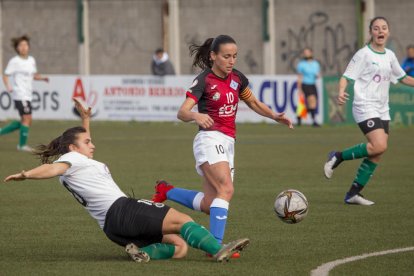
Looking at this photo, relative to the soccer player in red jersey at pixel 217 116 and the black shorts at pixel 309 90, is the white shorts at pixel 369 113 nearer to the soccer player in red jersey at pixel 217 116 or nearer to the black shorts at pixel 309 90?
the soccer player in red jersey at pixel 217 116

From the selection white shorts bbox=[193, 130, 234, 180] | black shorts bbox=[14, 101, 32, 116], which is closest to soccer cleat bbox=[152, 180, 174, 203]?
white shorts bbox=[193, 130, 234, 180]

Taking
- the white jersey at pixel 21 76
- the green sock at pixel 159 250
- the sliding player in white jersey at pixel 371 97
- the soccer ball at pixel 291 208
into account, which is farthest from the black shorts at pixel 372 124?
the white jersey at pixel 21 76

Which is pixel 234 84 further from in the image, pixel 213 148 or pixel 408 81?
pixel 408 81

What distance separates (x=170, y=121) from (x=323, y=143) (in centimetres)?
848

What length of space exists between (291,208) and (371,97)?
3.47 meters

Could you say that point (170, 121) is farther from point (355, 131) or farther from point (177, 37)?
point (177, 37)

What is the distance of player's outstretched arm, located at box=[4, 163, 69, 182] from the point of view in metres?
8.98

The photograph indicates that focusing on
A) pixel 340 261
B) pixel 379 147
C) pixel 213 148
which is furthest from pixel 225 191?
pixel 379 147

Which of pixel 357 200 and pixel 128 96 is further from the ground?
pixel 128 96

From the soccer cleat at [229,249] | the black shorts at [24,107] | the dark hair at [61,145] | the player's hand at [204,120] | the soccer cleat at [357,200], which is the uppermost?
the player's hand at [204,120]

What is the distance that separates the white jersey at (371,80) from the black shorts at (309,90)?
1561 centimetres

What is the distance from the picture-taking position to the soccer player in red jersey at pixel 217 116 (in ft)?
33.3

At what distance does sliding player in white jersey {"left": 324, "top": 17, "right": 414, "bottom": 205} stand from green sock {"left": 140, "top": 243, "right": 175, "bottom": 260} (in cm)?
473

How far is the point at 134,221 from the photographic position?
952 centimetres
